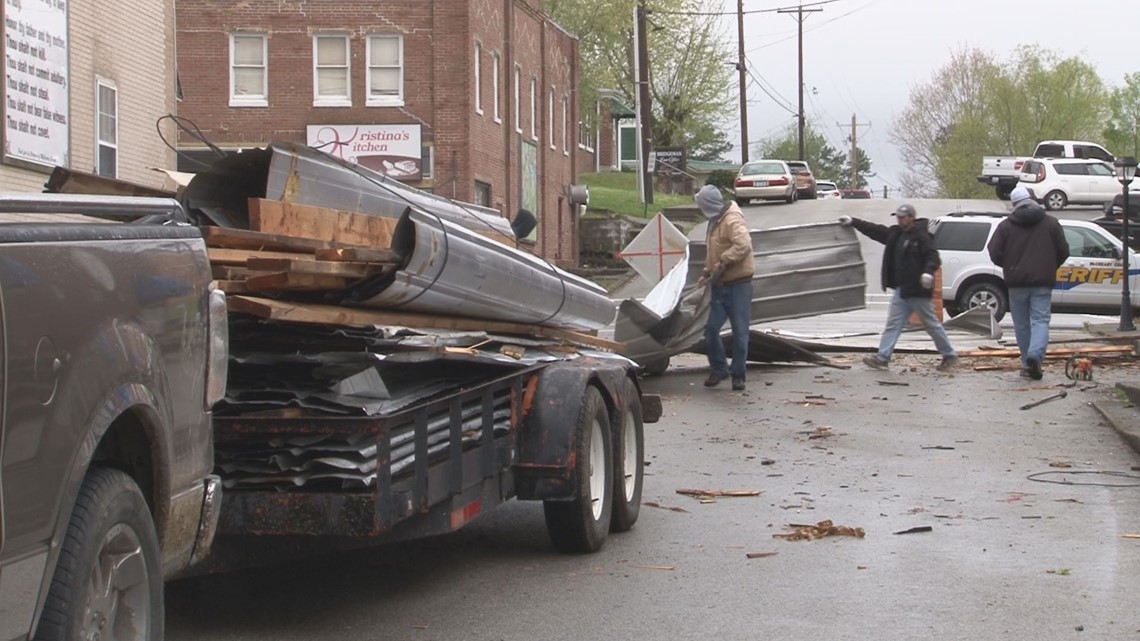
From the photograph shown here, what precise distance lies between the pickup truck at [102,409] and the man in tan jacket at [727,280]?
1026 centimetres

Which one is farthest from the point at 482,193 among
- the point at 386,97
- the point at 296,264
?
the point at 296,264

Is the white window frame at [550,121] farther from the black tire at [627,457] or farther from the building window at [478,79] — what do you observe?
the black tire at [627,457]

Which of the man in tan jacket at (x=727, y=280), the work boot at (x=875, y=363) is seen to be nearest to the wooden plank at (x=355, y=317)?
the man in tan jacket at (x=727, y=280)

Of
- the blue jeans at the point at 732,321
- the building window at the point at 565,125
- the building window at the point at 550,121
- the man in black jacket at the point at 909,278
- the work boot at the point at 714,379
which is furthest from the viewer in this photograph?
the building window at the point at 565,125

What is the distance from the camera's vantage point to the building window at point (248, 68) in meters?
36.8

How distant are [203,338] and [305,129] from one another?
3272 cm

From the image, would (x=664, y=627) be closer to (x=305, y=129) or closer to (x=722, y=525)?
(x=722, y=525)

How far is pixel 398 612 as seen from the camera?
645 cm

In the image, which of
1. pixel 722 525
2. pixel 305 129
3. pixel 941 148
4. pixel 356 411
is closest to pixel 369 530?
pixel 356 411

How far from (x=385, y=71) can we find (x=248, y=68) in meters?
3.39

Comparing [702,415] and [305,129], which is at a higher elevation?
[305,129]

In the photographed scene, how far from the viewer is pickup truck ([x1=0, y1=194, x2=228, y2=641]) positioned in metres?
3.53

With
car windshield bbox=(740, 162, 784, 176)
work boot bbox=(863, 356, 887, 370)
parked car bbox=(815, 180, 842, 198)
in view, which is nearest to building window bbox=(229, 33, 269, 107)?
car windshield bbox=(740, 162, 784, 176)

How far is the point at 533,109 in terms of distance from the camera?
146 ft
